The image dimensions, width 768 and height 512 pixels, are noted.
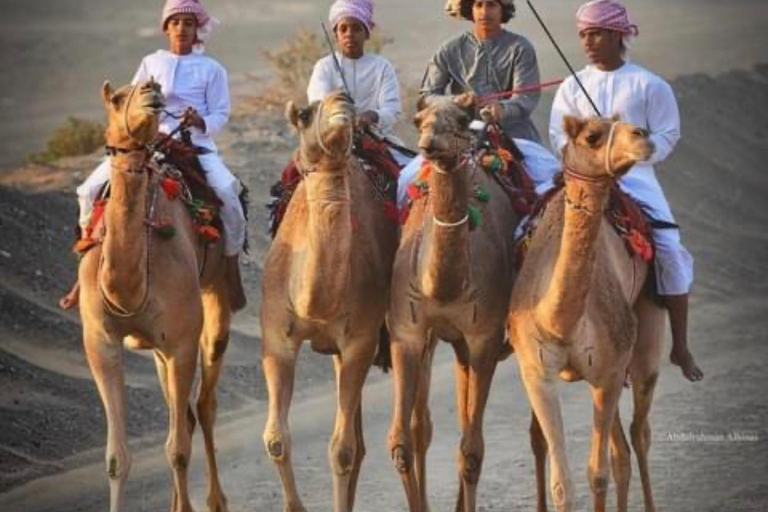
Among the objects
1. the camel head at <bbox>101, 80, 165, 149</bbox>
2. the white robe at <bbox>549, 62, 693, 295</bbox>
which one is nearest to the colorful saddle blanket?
the white robe at <bbox>549, 62, 693, 295</bbox>

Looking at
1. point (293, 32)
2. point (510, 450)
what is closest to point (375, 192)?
point (510, 450)

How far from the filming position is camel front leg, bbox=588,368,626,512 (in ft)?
37.9

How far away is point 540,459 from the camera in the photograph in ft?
43.1

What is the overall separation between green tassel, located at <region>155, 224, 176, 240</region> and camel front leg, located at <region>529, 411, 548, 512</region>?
2.58 m

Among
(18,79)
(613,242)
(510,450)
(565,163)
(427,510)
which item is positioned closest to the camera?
(565,163)

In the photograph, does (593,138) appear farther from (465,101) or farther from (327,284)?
(327,284)

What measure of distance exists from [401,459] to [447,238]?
1435mm

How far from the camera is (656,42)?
1302 inches

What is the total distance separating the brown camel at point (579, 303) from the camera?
10812 millimetres

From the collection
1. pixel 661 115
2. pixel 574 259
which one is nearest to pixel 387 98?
pixel 661 115

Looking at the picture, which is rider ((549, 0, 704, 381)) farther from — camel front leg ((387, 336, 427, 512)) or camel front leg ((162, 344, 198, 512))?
camel front leg ((162, 344, 198, 512))

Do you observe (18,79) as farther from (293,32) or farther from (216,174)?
(216,174)

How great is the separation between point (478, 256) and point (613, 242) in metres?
0.73

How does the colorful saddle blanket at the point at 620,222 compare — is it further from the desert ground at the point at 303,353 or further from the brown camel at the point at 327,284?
the desert ground at the point at 303,353
